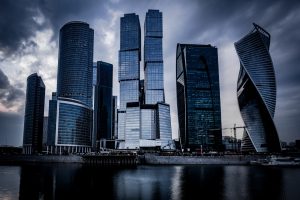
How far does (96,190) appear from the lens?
7500cm

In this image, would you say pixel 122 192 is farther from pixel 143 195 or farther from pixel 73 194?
pixel 73 194

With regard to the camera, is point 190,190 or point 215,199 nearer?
point 215,199

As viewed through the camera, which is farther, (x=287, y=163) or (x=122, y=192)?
(x=287, y=163)

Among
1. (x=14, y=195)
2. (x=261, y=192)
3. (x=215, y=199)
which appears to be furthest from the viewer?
(x=261, y=192)

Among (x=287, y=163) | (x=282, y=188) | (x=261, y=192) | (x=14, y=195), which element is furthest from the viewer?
(x=287, y=163)

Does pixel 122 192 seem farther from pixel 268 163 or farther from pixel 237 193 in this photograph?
pixel 268 163

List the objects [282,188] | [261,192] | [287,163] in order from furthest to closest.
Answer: [287,163] < [282,188] < [261,192]

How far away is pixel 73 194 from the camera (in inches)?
2685

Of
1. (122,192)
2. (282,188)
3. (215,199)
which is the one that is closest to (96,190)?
(122,192)

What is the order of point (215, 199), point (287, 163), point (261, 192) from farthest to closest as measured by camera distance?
1. point (287, 163)
2. point (261, 192)
3. point (215, 199)

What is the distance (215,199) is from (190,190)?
13871 mm

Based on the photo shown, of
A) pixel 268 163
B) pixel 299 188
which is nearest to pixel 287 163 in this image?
pixel 268 163

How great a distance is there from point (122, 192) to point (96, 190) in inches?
316

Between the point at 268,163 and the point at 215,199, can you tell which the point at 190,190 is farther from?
the point at 268,163
